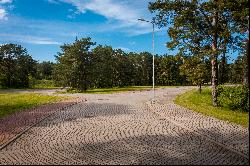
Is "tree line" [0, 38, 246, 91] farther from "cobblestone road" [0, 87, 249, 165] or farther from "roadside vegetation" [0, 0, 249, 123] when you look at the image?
"cobblestone road" [0, 87, 249, 165]

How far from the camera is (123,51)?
94.9 m

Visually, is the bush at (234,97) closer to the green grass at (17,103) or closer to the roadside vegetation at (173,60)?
the roadside vegetation at (173,60)

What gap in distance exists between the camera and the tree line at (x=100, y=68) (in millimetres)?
43906

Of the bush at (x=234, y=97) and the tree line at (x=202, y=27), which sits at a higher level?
the tree line at (x=202, y=27)

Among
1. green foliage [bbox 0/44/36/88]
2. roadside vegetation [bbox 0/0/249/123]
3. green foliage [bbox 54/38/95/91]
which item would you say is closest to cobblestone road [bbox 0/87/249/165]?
roadside vegetation [bbox 0/0/249/123]

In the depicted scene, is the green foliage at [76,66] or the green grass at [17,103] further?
the green foliage at [76,66]

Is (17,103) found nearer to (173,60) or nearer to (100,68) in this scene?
(173,60)

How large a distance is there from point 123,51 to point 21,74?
94.2 feet

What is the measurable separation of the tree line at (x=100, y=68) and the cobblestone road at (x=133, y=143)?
10.6 metres

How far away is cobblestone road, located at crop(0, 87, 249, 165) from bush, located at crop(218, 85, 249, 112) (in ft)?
19.4

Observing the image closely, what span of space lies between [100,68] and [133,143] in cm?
5023

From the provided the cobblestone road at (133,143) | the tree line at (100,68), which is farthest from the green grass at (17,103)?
the tree line at (100,68)

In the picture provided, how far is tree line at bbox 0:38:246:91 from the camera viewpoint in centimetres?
4391

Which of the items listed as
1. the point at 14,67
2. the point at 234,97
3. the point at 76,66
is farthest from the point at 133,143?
the point at 14,67
